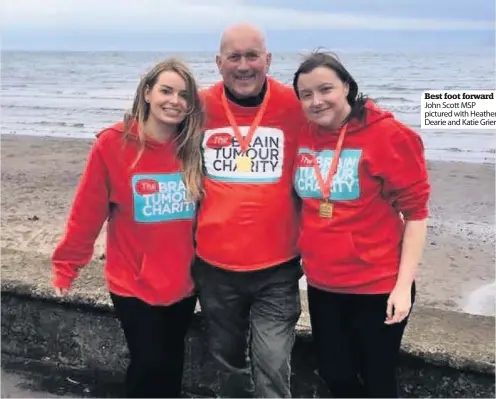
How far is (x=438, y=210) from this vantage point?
9008 millimetres

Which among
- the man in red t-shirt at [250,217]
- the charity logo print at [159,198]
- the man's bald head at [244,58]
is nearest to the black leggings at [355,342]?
the man in red t-shirt at [250,217]

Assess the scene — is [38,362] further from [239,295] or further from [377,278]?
[377,278]

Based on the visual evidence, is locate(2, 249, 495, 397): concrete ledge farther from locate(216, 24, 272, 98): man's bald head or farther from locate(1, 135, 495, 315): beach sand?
locate(216, 24, 272, 98): man's bald head

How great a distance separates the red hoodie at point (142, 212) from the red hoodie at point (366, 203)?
20.5 inches

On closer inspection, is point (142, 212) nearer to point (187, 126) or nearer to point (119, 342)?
point (187, 126)

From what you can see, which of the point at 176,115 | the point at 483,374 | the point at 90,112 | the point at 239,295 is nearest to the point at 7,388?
the point at 239,295

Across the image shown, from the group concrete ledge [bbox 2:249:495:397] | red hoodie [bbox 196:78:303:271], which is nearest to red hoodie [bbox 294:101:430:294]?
red hoodie [bbox 196:78:303:271]

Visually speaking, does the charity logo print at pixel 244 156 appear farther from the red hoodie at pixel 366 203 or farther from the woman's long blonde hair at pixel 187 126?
the red hoodie at pixel 366 203

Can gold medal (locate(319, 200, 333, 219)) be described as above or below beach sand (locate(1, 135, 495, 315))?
above

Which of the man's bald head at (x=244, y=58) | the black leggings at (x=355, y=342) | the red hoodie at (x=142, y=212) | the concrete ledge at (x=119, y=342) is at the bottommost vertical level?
the concrete ledge at (x=119, y=342)

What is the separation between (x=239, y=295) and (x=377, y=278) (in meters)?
0.56

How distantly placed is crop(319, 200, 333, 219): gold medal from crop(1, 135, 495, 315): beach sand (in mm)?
1915

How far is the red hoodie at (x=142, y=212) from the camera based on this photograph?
2.91 metres

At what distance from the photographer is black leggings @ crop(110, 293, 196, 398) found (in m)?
2.94
